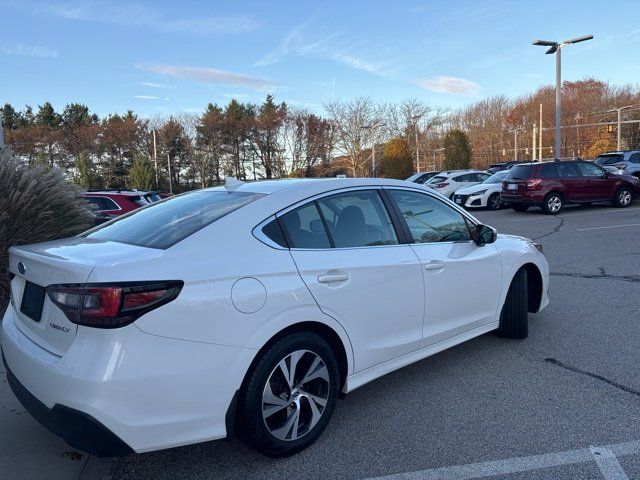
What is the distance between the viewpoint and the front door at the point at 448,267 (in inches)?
150

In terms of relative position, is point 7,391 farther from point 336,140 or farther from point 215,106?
point 215,106

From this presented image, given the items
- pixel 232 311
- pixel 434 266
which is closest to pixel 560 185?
pixel 434 266

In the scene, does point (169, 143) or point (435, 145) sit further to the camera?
point (435, 145)

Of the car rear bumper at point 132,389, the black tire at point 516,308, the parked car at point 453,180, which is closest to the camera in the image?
the car rear bumper at point 132,389

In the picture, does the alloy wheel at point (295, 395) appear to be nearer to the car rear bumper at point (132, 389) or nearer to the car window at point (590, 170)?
the car rear bumper at point (132, 389)

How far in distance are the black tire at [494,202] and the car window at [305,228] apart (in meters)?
17.1

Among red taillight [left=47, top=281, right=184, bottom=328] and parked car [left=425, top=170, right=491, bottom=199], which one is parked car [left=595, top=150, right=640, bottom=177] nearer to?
parked car [left=425, top=170, right=491, bottom=199]

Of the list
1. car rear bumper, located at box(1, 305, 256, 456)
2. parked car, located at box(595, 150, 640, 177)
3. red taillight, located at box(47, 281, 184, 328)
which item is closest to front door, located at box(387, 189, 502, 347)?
car rear bumper, located at box(1, 305, 256, 456)

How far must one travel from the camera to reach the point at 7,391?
3.97m

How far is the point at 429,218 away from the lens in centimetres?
Answer: 407

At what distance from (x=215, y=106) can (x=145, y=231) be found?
168 feet

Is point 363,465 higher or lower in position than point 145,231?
lower

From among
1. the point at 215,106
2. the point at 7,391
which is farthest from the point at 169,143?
the point at 7,391

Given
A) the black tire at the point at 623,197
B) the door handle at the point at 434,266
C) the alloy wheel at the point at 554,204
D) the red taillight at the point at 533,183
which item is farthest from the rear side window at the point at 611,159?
the door handle at the point at 434,266
